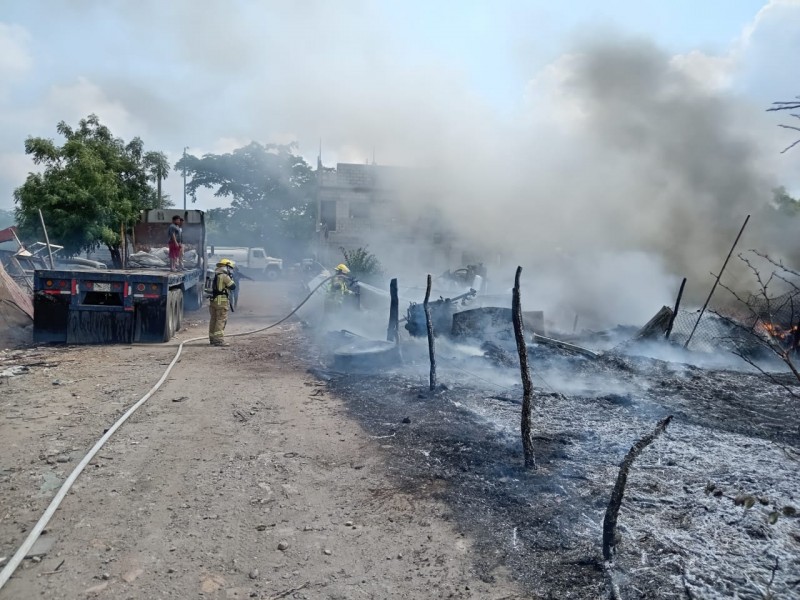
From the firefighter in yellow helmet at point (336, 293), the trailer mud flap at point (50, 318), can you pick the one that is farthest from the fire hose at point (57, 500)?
the firefighter in yellow helmet at point (336, 293)

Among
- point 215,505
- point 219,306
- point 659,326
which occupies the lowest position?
point 215,505

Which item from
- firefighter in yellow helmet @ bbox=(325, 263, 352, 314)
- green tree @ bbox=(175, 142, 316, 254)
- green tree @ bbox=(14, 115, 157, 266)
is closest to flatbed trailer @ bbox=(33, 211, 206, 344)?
firefighter in yellow helmet @ bbox=(325, 263, 352, 314)

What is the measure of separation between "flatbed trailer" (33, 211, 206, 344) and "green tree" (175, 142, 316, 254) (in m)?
31.5

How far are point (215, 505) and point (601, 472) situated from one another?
3077 mm

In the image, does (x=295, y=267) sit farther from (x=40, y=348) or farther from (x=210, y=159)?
(x=40, y=348)

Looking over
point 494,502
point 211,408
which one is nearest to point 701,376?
point 494,502

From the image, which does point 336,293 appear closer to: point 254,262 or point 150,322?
point 150,322

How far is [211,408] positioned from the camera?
639 centimetres

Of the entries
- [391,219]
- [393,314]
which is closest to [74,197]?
[393,314]

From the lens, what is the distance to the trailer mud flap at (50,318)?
30.9 feet

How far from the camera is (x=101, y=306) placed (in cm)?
969

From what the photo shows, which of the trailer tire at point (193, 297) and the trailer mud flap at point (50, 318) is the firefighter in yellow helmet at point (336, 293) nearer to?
the trailer tire at point (193, 297)

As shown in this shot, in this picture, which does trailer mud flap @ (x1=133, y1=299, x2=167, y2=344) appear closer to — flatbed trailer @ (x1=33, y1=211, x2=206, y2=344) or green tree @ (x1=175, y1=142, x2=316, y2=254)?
flatbed trailer @ (x1=33, y1=211, x2=206, y2=344)

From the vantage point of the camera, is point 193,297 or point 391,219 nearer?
point 193,297
